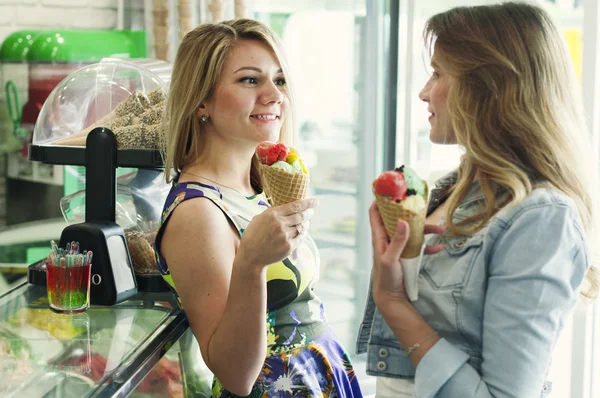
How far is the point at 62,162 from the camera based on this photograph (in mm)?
2004

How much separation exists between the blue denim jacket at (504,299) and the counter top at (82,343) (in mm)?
583

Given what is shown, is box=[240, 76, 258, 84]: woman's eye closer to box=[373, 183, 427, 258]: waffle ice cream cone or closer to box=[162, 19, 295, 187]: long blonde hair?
box=[162, 19, 295, 187]: long blonde hair

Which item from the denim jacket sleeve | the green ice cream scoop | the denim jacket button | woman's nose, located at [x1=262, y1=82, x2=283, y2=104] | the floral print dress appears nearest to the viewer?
the denim jacket sleeve

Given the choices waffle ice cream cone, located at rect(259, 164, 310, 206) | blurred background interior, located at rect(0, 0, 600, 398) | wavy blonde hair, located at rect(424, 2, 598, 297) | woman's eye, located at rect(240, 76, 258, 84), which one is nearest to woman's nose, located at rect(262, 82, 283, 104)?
woman's eye, located at rect(240, 76, 258, 84)

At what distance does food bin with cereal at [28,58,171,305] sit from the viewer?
1849mm

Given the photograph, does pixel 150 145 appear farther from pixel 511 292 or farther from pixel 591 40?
pixel 591 40

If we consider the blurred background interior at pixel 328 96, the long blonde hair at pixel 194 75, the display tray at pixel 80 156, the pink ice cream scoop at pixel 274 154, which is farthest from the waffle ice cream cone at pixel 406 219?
the blurred background interior at pixel 328 96

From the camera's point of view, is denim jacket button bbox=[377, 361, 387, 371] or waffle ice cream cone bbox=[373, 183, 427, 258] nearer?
waffle ice cream cone bbox=[373, 183, 427, 258]

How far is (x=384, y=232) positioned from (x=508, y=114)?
32 cm

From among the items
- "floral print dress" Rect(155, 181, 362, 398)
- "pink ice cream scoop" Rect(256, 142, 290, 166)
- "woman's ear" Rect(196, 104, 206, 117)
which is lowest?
"floral print dress" Rect(155, 181, 362, 398)

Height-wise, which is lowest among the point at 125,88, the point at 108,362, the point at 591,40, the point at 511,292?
the point at 108,362

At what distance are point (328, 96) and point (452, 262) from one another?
310 cm

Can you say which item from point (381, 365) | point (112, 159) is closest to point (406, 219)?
point (381, 365)

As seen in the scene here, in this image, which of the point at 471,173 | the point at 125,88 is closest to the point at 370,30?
the point at 125,88
